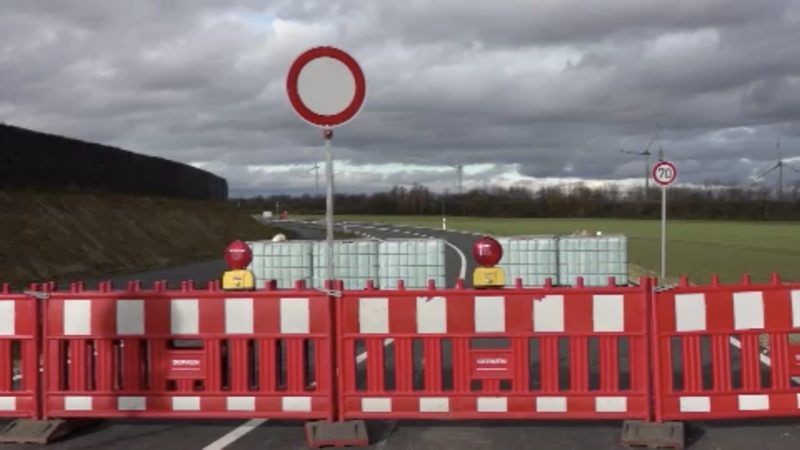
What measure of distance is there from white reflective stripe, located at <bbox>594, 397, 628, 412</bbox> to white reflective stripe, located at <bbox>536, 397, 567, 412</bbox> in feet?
0.78

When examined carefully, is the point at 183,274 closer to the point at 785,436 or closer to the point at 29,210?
the point at 29,210

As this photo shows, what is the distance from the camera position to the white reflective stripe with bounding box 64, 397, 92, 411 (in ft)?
19.5

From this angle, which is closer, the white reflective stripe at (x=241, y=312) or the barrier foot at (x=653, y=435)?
the barrier foot at (x=653, y=435)

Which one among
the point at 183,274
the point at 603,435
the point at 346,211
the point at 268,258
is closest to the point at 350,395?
the point at 603,435

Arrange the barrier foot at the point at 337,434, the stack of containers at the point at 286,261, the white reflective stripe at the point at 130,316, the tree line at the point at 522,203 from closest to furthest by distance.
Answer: the barrier foot at the point at 337,434 → the white reflective stripe at the point at 130,316 → the stack of containers at the point at 286,261 → the tree line at the point at 522,203

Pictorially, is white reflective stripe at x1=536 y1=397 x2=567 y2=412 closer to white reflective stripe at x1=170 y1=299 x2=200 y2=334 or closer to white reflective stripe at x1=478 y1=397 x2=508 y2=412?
white reflective stripe at x1=478 y1=397 x2=508 y2=412

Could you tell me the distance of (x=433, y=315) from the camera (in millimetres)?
5734

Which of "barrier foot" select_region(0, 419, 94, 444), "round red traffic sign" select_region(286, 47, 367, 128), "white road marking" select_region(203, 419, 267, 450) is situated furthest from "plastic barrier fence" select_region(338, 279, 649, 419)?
"barrier foot" select_region(0, 419, 94, 444)

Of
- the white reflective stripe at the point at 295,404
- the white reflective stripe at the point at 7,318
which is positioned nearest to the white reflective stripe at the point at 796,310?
the white reflective stripe at the point at 295,404

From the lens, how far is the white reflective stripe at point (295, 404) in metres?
5.81

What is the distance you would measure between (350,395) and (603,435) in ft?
6.43

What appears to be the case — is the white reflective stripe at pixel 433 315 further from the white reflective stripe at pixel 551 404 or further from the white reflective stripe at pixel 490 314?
the white reflective stripe at pixel 551 404

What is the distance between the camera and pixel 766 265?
26234mm

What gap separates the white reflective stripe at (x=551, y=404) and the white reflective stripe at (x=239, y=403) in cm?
217
